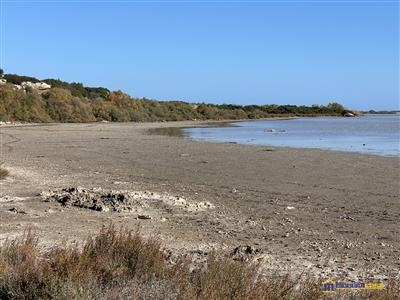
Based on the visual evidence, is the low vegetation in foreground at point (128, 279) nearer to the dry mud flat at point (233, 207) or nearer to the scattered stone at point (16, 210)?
the dry mud flat at point (233, 207)

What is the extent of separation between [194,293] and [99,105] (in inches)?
2722

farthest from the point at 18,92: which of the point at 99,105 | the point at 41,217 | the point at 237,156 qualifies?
the point at 41,217

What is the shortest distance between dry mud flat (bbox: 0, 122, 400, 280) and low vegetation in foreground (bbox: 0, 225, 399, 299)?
1.63 m

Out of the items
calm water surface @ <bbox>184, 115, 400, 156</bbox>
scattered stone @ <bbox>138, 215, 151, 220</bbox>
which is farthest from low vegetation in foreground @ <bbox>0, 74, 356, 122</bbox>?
scattered stone @ <bbox>138, 215, 151, 220</bbox>

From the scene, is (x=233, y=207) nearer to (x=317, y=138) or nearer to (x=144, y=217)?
(x=144, y=217)

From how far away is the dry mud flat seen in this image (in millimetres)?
6809

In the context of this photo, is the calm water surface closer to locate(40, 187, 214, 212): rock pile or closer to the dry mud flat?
the dry mud flat

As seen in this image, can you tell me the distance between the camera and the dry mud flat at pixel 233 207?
6.81 meters

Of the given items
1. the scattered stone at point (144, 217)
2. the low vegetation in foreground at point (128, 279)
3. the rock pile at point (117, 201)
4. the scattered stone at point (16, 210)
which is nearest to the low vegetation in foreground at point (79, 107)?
the rock pile at point (117, 201)

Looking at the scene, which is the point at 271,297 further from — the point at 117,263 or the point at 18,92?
the point at 18,92

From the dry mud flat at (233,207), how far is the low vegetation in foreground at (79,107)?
1672 inches

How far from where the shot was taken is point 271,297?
3.94m

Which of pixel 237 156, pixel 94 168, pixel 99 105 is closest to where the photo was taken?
pixel 94 168

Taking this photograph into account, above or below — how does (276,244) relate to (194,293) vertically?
below
